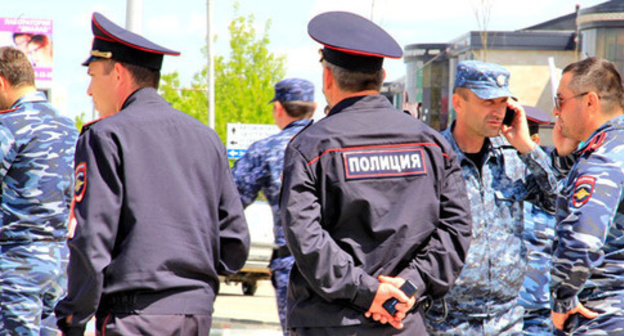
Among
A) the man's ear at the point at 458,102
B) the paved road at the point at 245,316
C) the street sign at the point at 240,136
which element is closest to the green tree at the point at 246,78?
the street sign at the point at 240,136

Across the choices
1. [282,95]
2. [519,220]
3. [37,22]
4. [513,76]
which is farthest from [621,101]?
[513,76]

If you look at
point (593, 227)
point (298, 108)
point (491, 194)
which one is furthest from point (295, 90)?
point (593, 227)

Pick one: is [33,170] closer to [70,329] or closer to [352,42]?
[70,329]

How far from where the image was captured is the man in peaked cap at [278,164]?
20.5ft

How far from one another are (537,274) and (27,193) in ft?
11.5

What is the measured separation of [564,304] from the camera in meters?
4.21

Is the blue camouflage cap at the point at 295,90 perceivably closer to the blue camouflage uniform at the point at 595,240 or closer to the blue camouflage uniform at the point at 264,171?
the blue camouflage uniform at the point at 264,171

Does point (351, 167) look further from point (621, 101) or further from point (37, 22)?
point (37, 22)

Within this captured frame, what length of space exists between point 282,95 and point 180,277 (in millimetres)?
2991

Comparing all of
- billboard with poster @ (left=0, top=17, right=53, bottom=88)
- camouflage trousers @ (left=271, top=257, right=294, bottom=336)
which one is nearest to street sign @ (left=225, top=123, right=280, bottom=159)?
billboard with poster @ (left=0, top=17, right=53, bottom=88)

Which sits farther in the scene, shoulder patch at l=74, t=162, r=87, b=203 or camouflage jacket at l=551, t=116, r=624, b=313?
camouflage jacket at l=551, t=116, r=624, b=313

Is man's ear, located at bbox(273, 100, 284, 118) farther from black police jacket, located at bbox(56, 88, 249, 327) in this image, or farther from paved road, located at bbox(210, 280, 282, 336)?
paved road, located at bbox(210, 280, 282, 336)

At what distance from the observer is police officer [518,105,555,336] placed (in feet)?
21.9

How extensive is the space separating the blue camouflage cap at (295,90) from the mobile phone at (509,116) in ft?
6.52
